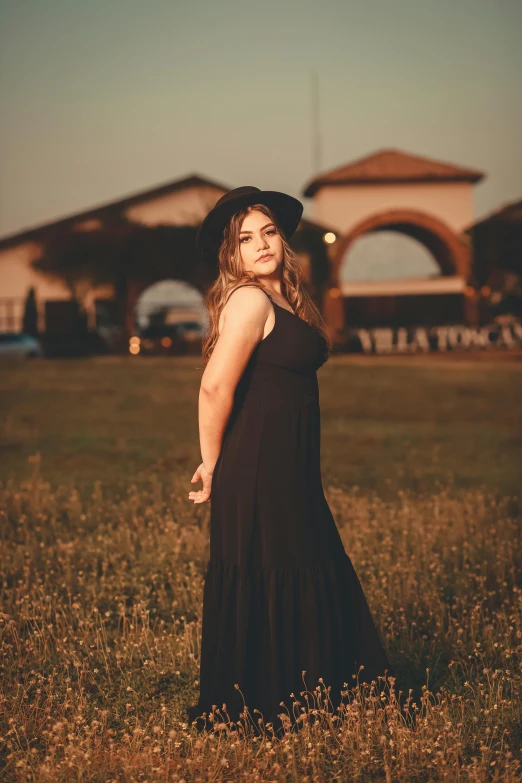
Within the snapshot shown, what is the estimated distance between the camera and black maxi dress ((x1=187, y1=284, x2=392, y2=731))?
3.12 m

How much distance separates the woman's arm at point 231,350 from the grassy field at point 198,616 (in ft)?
3.50

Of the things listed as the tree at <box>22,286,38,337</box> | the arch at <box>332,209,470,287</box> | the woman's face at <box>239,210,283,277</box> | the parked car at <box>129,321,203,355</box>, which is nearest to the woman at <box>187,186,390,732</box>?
the woman's face at <box>239,210,283,277</box>

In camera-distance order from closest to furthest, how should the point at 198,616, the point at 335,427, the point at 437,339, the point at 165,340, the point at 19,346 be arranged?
the point at 198,616 → the point at 335,427 → the point at 437,339 → the point at 19,346 → the point at 165,340

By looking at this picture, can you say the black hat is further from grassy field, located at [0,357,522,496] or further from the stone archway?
the stone archway

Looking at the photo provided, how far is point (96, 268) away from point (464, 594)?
34.2m

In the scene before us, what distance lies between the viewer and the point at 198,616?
481 cm

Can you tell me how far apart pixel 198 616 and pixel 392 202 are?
38.8 metres

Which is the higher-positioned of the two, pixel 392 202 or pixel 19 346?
pixel 392 202

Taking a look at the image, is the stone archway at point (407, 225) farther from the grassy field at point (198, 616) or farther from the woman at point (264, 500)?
the woman at point (264, 500)

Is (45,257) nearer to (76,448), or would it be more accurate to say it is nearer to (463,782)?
(76,448)

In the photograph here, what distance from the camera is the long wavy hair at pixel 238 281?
322 cm

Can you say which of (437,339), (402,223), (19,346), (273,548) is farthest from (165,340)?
(273,548)

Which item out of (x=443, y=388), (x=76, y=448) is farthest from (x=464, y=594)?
(x=443, y=388)

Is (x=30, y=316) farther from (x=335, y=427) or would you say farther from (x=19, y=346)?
(x=335, y=427)
